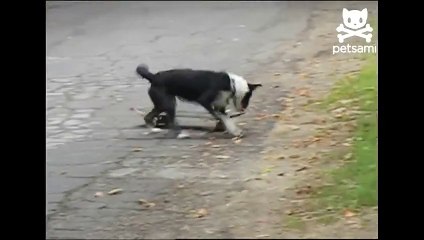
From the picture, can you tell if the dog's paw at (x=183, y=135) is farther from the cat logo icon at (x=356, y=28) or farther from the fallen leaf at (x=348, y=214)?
the fallen leaf at (x=348, y=214)

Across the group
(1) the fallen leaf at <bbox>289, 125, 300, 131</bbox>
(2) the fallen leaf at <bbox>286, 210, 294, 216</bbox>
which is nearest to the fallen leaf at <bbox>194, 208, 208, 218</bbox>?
(2) the fallen leaf at <bbox>286, 210, 294, 216</bbox>

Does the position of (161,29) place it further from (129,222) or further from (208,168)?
(129,222)

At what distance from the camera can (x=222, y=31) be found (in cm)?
1065

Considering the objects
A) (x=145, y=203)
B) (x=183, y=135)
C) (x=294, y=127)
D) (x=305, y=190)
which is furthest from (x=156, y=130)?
(x=305, y=190)

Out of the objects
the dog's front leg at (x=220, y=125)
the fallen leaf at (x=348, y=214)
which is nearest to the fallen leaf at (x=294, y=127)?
the dog's front leg at (x=220, y=125)

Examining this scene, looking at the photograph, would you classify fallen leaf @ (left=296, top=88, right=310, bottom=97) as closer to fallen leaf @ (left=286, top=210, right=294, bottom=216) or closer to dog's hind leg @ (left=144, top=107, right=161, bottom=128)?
dog's hind leg @ (left=144, top=107, right=161, bottom=128)

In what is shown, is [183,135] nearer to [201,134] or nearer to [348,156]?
[201,134]

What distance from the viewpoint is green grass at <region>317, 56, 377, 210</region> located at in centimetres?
423

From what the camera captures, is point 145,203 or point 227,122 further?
point 227,122

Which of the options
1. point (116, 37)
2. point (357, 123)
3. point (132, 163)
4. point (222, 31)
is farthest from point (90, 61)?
point (357, 123)
